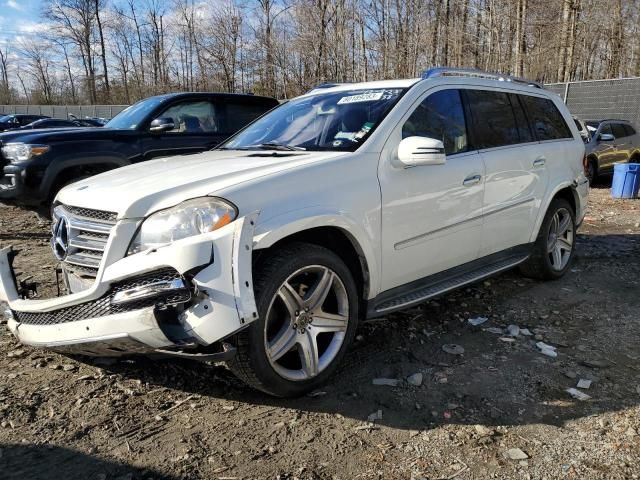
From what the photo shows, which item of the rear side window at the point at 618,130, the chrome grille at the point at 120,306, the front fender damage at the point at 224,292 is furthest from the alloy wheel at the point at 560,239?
the rear side window at the point at 618,130

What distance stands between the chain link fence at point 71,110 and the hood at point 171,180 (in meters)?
39.0

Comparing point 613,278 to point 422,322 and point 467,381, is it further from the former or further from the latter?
point 467,381

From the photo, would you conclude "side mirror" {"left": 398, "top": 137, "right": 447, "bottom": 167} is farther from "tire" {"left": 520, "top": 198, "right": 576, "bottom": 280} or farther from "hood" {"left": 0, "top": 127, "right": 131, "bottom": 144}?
"hood" {"left": 0, "top": 127, "right": 131, "bottom": 144}

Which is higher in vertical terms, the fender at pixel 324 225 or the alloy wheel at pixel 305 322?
the fender at pixel 324 225

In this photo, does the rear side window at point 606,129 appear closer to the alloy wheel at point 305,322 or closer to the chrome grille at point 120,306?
the alloy wheel at point 305,322

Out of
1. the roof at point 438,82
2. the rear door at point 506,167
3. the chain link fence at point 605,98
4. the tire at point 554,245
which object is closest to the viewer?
the roof at point 438,82

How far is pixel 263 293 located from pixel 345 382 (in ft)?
2.99

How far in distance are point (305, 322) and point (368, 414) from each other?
0.58 metres

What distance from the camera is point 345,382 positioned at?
3201 millimetres

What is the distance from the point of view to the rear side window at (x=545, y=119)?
4.88 meters

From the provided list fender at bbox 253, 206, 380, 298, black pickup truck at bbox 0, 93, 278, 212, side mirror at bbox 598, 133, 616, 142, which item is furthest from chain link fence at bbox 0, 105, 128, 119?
fender at bbox 253, 206, 380, 298

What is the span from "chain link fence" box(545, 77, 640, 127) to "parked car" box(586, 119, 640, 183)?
13.4ft

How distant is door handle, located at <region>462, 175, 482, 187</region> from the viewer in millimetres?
3838

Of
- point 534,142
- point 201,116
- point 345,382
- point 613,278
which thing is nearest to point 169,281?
point 345,382
